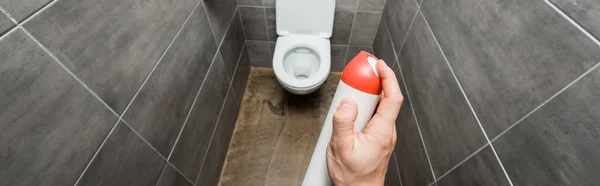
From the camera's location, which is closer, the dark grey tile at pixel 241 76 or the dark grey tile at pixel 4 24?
the dark grey tile at pixel 4 24

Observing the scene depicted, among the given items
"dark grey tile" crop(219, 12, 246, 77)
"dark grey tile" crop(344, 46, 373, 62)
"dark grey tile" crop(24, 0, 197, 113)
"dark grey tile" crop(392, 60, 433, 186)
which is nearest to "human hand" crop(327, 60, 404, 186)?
"dark grey tile" crop(392, 60, 433, 186)

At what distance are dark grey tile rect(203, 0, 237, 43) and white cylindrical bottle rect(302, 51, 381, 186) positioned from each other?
0.69 meters

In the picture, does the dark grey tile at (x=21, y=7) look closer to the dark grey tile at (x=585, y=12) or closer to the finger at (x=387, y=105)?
the finger at (x=387, y=105)

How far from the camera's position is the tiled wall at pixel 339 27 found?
4.30 feet

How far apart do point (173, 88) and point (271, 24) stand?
775mm

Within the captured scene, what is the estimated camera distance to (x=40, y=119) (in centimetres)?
43

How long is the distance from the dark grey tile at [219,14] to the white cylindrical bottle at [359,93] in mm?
694

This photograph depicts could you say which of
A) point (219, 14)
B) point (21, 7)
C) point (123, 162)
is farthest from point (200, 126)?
point (21, 7)

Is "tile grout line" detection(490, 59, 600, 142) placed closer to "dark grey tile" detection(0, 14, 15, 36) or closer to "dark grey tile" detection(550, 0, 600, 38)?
"dark grey tile" detection(550, 0, 600, 38)

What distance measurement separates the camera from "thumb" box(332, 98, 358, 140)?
500mm

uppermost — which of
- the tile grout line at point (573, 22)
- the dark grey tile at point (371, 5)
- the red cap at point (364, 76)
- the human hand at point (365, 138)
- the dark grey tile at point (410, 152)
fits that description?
the tile grout line at point (573, 22)


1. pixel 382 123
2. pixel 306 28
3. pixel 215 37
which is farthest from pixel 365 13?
pixel 382 123

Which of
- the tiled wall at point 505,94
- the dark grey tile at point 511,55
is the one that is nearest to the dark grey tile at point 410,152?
the tiled wall at point 505,94

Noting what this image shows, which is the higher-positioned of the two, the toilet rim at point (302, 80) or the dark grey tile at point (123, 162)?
the dark grey tile at point (123, 162)
